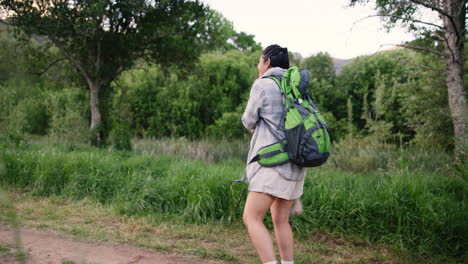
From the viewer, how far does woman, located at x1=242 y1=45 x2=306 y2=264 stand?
2.83m

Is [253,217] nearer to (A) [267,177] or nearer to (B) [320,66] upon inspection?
(A) [267,177]

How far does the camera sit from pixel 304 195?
5.32m

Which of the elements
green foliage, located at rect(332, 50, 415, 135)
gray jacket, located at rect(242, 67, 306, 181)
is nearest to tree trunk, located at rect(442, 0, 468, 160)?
gray jacket, located at rect(242, 67, 306, 181)

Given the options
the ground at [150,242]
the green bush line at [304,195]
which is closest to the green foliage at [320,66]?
the green bush line at [304,195]

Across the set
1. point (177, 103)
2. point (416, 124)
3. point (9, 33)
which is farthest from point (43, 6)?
point (416, 124)

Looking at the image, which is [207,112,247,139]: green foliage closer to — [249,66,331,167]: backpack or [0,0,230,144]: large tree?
[0,0,230,144]: large tree

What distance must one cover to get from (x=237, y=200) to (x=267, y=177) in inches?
105

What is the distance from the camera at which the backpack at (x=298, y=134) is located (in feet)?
9.04

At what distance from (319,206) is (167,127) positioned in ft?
36.3

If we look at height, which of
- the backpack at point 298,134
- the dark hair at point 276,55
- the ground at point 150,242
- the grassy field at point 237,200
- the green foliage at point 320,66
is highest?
the green foliage at point 320,66

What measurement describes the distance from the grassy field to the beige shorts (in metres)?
1.48

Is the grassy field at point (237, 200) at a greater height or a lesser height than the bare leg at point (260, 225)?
lesser

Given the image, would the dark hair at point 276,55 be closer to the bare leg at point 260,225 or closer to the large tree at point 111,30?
the bare leg at point 260,225

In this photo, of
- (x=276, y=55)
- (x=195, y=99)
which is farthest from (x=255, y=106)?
(x=195, y=99)
